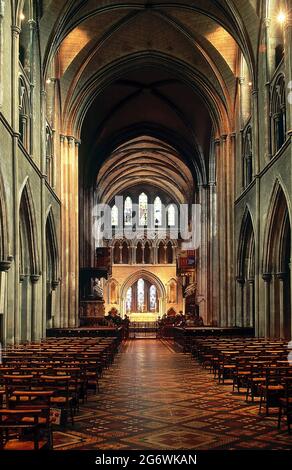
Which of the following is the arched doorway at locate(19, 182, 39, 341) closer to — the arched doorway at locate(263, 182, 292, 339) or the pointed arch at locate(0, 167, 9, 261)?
the pointed arch at locate(0, 167, 9, 261)

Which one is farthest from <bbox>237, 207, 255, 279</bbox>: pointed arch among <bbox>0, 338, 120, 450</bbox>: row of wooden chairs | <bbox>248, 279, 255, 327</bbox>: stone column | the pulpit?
<bbox>0, 338, 120, 450</bbox>: row of wooden chairs

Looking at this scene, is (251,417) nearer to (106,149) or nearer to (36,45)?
(36,45)

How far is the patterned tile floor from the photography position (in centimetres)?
873

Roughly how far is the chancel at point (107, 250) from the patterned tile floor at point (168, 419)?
1.8 inches

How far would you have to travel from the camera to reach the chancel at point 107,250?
1047 centimetres

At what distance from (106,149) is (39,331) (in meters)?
23.1

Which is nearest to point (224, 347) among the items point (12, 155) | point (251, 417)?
point (251, 417)

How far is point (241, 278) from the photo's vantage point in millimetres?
32375

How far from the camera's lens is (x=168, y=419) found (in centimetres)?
1062

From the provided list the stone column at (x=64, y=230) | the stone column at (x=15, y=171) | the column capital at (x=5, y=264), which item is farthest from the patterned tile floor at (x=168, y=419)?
the stone column at (x=64, y=230)

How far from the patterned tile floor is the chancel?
0.05m

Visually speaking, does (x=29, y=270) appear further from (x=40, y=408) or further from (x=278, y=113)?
(x=40, y=408)

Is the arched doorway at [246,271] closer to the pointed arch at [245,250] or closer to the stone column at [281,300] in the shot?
the pointed arch at [245,250]

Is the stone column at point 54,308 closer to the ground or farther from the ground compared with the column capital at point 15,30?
closer to the ground
